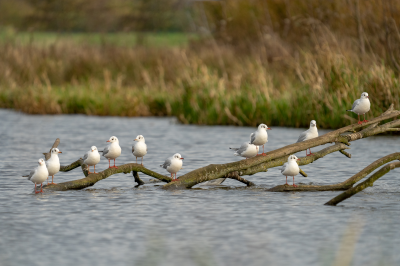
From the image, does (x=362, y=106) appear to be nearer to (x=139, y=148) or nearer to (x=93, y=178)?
(x=139, y=148)

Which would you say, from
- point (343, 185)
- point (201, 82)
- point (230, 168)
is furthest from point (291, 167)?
point (201, 82)

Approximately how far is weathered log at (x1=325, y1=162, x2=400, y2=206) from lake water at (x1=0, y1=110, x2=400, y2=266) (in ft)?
0.50

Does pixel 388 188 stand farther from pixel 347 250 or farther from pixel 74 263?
pixel 74 263

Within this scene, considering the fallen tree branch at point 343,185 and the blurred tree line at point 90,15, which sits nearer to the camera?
the fallen tree branch at point 343,185

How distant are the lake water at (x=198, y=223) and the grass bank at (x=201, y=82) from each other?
16.9 ft

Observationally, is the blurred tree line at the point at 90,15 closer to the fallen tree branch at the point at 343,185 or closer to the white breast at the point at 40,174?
the white breast at the point at 40,174

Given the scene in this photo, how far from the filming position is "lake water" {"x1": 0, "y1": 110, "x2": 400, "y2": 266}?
6707mm

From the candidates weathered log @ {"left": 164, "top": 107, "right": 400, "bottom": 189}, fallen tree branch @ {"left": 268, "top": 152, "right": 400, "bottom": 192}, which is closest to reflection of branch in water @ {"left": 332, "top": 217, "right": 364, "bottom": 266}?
fallen tree branch @ {"left": 268, "top": 152, "right": 400, "bottom": 192}

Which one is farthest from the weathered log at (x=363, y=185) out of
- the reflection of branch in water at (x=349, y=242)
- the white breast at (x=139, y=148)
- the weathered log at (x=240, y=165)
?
the white breast at (x=139, y=148)

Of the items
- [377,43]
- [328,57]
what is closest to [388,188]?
[328,57]

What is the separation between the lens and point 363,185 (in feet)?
28.2

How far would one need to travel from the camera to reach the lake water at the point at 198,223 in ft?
22.0

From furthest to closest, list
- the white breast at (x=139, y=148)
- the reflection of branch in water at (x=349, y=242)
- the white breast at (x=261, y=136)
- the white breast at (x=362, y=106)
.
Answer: the white breast at (x=362, y=106) < the white breast at (x=139, y=148) < the white breast at (x=261, y=136) < the reflection of branch in water at (x=349, y=242)

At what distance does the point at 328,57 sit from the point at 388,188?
8250 mm
